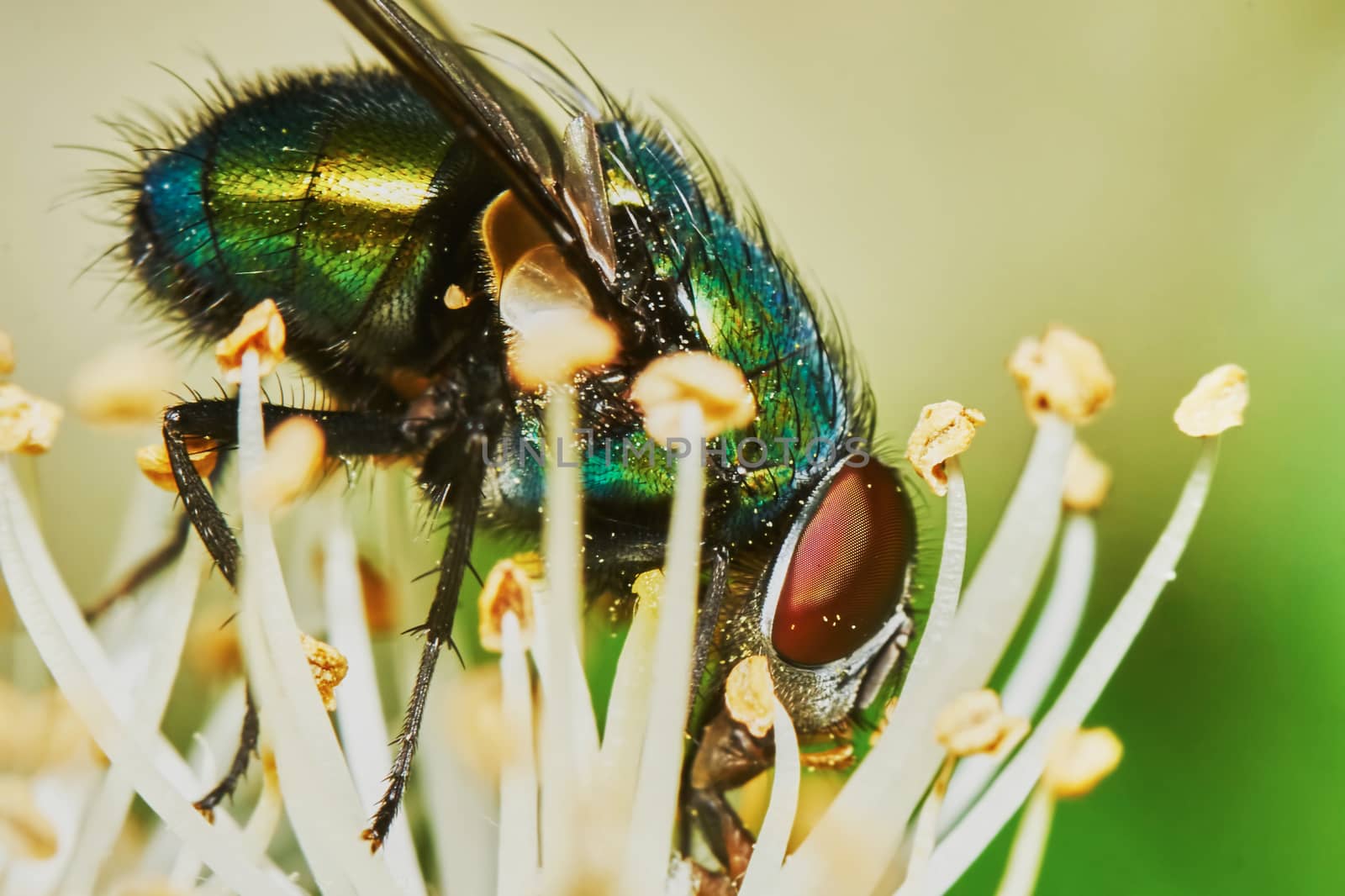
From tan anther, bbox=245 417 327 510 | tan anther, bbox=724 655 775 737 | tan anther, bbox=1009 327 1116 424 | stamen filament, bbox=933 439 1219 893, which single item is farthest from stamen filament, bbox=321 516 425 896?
tan anther, bbox=1009 327 1116 424

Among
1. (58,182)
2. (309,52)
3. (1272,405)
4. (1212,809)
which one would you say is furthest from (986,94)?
(58,182)

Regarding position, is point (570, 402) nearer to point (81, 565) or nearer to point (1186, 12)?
point (81, 565)

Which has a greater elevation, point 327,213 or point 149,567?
point 327,213

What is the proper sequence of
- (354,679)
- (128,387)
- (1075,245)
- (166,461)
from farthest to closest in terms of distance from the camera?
(1075,245)
(128,387)
(354,679)
(166,461)

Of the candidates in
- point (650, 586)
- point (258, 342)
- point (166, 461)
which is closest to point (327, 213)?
point (258, 342)

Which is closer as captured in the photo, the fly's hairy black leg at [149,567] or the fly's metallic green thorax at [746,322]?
the fly's metallic green thorax at [746,322]

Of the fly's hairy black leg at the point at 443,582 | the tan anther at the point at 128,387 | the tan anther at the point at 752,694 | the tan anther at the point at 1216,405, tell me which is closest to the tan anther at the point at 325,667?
the fly's hairy black leg at the point at 443,582

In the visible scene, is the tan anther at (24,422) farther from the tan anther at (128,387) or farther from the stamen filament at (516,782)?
the stamen filament at (516,782)

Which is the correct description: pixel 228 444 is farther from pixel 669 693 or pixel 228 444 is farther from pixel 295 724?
pixel 669 693
